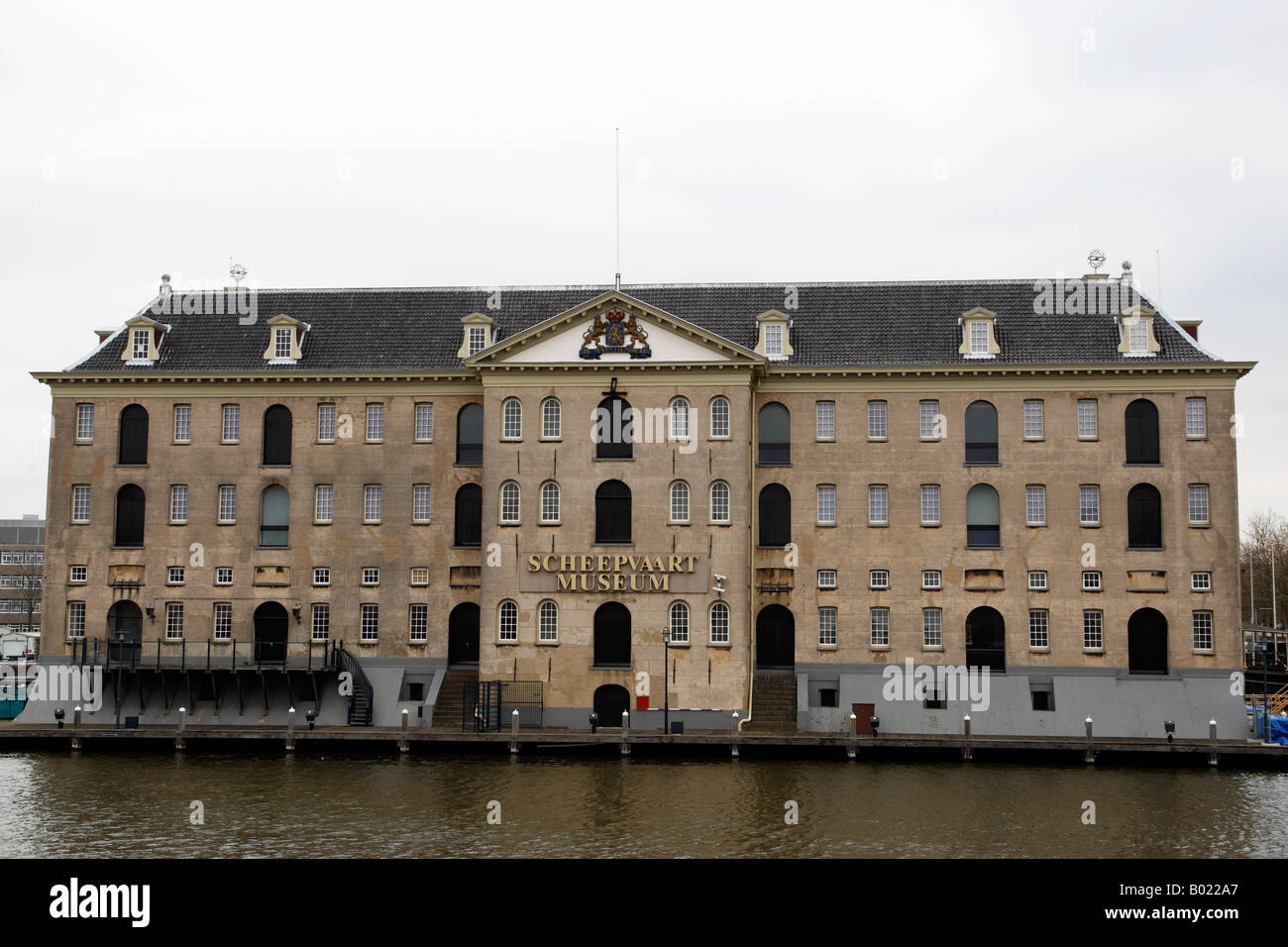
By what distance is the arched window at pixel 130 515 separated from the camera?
50.5 meters

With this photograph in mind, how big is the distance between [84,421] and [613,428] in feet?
76.0

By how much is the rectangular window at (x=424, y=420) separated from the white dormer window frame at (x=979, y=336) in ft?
72.9

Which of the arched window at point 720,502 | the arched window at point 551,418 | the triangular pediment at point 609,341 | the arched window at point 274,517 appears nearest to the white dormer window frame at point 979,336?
the triangular pediment at point 609,341

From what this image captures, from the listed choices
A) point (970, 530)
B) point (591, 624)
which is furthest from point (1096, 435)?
point (591, 624)

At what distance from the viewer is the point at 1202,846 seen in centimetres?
2764

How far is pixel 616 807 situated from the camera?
32344 mm

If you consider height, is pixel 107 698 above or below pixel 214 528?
below

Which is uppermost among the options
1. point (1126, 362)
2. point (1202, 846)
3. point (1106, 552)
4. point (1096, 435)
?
point (1126, 362)

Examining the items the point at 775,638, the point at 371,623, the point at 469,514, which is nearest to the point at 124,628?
the point at 371,623

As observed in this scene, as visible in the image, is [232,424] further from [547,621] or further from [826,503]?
[826,503]
